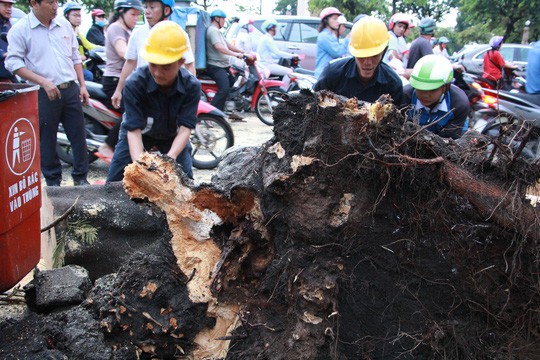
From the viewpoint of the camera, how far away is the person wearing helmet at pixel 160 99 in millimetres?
→ 3318

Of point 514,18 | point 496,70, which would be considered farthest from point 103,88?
point 514,18

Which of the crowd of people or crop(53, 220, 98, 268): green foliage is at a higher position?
the crowd of people

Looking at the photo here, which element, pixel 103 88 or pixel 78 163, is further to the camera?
pixel 103 88

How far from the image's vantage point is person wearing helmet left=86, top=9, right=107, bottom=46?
10.0 m

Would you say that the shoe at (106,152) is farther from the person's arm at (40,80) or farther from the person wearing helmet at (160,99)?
the person wearing helmet at (160,99)

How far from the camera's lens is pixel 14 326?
8.52ft

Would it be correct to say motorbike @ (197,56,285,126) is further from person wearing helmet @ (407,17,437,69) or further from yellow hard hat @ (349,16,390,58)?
yellow hard hat @ (349,16,390,58)

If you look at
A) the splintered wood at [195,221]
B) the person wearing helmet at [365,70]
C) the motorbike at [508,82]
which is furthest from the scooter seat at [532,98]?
the splintered wood at [195,221]

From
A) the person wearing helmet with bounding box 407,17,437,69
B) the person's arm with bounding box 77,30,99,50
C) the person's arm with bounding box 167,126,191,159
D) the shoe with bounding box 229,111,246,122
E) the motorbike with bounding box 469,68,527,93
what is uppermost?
the person wearing helmet with bounding box 407,17,437,69

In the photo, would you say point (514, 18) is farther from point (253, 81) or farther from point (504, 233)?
point (504, 233)

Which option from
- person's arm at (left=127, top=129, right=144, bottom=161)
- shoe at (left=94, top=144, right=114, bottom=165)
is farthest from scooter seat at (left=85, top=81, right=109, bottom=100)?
person's arm at (left=127, top=129, right=144, bottom=161)

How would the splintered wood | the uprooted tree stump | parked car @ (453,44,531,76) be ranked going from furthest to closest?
1. parked car @ (453,44,531,76)
2. the splintered wood
3. the uprooted tree stump

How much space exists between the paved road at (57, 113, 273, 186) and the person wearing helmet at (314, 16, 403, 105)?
1133 mm

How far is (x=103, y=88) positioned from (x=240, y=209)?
13.6 feet
